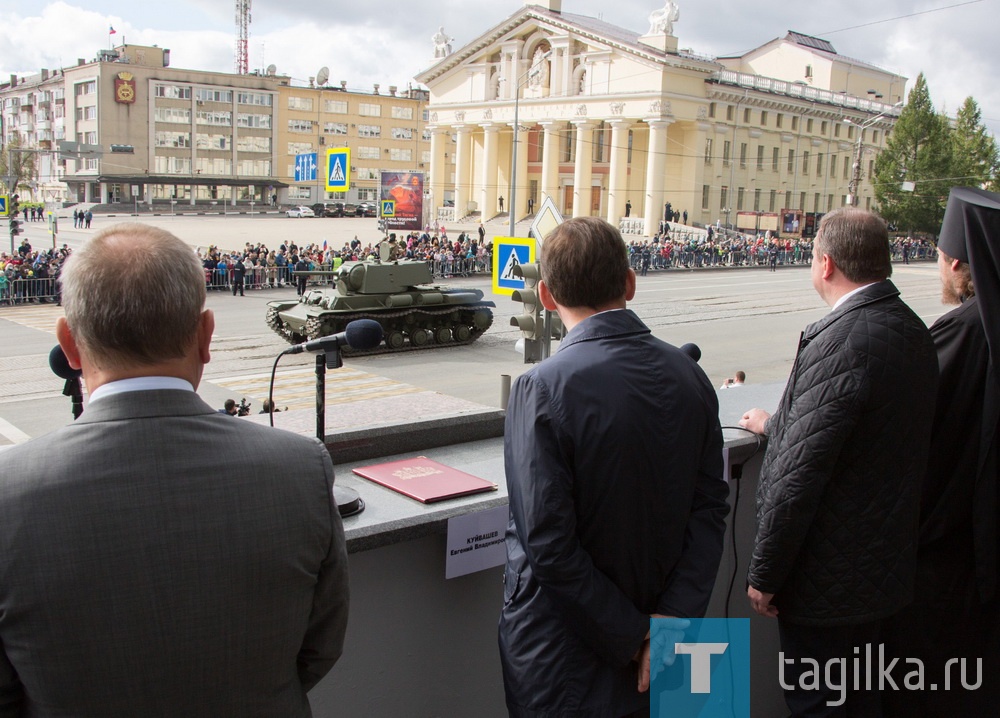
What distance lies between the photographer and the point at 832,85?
261ft

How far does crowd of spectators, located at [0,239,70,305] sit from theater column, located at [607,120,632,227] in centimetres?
4276

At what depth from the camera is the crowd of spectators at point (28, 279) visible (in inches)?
1005

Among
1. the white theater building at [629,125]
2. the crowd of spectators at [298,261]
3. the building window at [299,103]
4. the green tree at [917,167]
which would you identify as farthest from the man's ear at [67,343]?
the building window at [299,103]

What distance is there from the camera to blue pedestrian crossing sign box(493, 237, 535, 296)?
1052cm

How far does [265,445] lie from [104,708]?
53cm

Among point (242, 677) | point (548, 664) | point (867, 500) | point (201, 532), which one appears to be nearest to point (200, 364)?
point (201, 532)

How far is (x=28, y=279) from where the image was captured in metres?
26.0

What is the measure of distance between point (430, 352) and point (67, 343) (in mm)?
18916

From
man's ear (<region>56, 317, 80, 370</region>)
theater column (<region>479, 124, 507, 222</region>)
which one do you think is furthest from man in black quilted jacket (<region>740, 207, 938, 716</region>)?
theater column (<region>479, 124, 507, 222</region>)

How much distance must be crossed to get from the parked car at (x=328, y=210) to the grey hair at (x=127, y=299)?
7313 centimetres

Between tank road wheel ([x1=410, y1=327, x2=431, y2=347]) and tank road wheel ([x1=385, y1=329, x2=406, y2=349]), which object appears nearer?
tank road wheel ([x1=385, y1=329, x2=406, y2=349])

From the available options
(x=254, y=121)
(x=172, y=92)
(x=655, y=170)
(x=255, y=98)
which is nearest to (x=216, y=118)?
(x=254, y=121)

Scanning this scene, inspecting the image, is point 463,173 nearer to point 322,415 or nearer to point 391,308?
point 391,308

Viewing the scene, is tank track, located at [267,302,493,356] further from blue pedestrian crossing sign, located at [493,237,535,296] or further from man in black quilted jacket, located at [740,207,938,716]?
man in black quilted jacket, located at [740,207,938,716]
